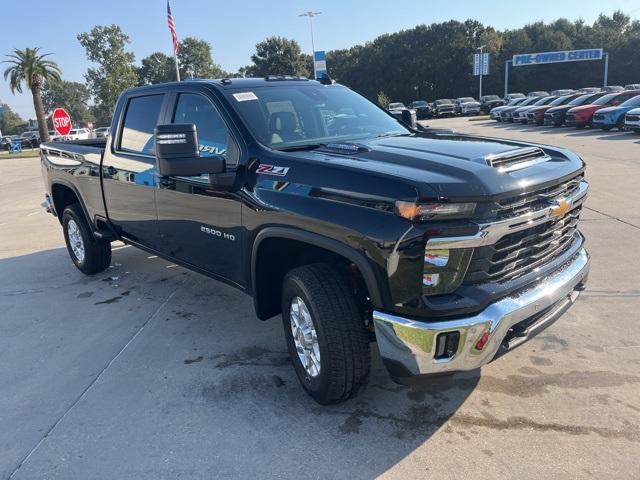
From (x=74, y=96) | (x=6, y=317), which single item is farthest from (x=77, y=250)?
(x=74, y=96)

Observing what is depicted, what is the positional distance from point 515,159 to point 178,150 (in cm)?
192

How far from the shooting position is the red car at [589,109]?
23.3 meters

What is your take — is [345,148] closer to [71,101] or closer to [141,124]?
[141,124]

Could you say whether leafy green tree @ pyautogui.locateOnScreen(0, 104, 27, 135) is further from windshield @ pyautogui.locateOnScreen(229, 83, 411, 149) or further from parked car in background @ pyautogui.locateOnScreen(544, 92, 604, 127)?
windshield @ pyautogui.locateOnScreen(229, 83, 411, 149)

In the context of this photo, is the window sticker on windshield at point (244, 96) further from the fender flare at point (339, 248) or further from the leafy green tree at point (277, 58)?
the leafy green tree at point (277, 58)

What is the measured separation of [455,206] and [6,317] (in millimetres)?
4411

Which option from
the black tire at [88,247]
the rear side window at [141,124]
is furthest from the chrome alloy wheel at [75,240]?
the rear side window at [141,124]

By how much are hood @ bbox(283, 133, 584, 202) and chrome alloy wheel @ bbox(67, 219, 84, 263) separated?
12.2 feet

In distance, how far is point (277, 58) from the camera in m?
73.6

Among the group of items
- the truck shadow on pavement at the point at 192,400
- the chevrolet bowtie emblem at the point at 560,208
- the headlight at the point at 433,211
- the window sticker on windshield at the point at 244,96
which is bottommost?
the truck shadow on pavement at the point at 192,400

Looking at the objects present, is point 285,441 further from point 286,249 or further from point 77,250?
point 77,250

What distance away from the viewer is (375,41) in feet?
271

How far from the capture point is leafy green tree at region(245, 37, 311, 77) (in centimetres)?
7325

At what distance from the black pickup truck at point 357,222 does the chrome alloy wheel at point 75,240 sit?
1.86 metres
